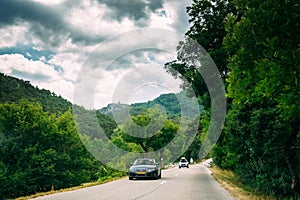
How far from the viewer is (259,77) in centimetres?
795

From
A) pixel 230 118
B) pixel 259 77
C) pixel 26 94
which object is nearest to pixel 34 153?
pixel 26 94

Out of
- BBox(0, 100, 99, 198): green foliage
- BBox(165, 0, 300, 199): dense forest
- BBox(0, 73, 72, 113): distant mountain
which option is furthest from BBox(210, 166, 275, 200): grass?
BBox(0, 73, 72, 113): distant mountain

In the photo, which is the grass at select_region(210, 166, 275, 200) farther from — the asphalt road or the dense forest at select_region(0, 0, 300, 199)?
the dense forest at select_region(0, 0, 300, 199)

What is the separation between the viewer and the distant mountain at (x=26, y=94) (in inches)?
2261

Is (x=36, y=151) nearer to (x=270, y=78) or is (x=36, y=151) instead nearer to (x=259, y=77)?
(x=259, y=77)

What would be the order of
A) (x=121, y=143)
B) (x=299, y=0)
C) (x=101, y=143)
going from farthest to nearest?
(x=101, y=143), (x=121, y=143), (x=299, y=0)

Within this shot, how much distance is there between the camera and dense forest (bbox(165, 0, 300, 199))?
296 inches

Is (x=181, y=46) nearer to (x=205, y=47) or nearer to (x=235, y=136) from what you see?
(x=205, y=47)

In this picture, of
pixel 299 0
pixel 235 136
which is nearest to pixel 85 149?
pixel 235 136

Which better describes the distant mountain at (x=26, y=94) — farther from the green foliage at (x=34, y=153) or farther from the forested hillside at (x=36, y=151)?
the green foliage at (x=34, y=153)

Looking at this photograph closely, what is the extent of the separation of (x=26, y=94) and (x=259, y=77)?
60.6m

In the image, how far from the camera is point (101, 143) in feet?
268

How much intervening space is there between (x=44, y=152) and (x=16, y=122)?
5.25m

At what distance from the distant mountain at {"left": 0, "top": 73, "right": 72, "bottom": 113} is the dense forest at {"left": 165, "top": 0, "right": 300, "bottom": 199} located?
1568 inches
